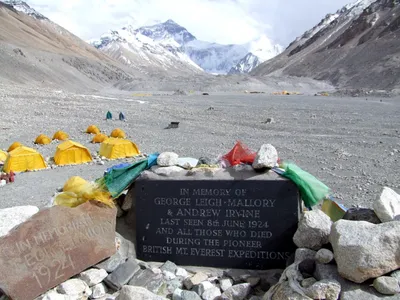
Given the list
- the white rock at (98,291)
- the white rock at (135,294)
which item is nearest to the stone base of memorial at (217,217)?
the white rock at (98,291)

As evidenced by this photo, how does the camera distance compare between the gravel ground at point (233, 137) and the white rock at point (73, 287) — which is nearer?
the white rock at point (73, 287)

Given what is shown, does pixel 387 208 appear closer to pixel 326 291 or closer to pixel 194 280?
pixel 326 291

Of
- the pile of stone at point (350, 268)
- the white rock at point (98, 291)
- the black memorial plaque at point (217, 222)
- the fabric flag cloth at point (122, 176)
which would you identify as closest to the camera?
the pile of stone at point (350, 268)

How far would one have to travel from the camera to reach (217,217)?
193 inches

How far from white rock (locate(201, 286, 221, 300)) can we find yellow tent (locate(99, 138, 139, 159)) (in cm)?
1098

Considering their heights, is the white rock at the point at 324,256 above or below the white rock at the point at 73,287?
above

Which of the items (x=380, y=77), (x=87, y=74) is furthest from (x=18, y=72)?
(x=380, y=77)

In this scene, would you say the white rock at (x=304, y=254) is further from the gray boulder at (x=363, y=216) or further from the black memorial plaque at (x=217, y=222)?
the gray boulder at (x=363, y=216)

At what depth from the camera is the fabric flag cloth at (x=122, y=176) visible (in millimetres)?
5219

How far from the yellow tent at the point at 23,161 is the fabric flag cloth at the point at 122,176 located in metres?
9.01

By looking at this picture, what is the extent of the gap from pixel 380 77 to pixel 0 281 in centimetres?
7023

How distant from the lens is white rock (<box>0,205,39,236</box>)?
16.3 feet

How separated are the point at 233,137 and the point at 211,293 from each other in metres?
16.1

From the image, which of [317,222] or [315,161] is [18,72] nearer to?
[315,161]
